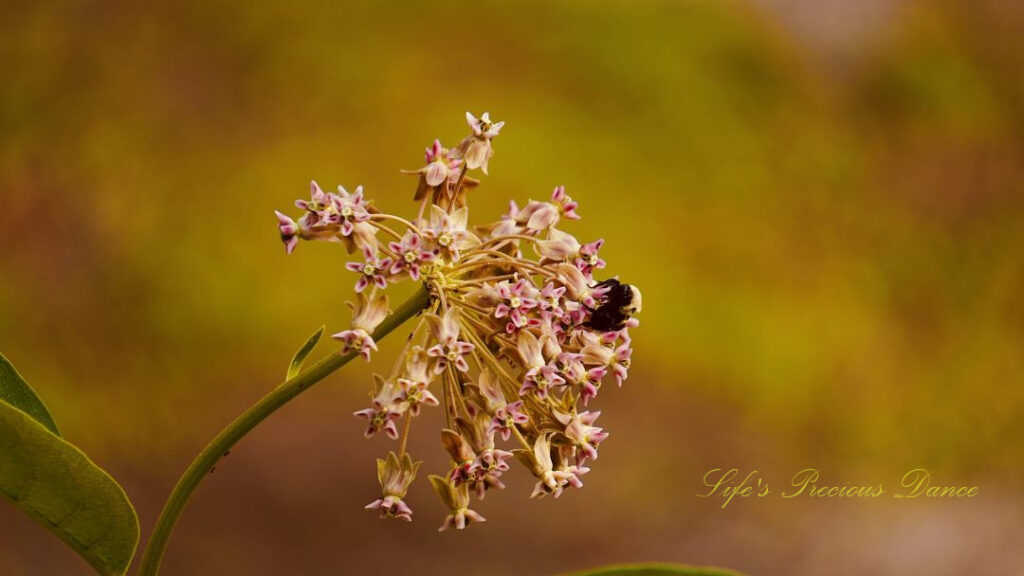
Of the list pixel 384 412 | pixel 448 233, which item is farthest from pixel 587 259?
pixel 384 412

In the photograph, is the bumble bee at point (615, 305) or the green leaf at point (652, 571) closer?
the green leaf at point (652, 571)

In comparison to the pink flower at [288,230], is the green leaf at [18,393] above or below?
below

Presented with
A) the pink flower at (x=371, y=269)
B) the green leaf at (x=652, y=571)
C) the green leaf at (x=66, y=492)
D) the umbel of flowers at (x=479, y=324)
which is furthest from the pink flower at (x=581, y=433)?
the green leaf at (x=66, y=492)

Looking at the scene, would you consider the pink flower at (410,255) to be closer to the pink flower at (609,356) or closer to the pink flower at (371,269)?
the pink flower at (371,269)

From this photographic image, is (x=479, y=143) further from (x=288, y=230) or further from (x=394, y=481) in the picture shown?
(x=394, y=481)

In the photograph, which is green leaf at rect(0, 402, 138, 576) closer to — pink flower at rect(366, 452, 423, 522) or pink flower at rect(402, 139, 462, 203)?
pink flower at rect(366, 452, 423, 522)

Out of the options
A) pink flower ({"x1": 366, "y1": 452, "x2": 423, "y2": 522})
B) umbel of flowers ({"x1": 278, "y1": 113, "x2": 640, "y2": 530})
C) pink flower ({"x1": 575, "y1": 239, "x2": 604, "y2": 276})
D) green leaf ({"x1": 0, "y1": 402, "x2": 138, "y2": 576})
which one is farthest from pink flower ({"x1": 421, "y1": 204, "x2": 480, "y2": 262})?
green leaf ({"x1": 0, "y1": 402, "x2": 138, "y2": 576})

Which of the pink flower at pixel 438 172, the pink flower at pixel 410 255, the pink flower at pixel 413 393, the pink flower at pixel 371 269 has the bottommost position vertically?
the pink flower at pixel 413 393
